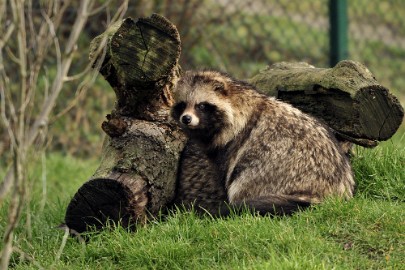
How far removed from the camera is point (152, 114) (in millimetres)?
5859

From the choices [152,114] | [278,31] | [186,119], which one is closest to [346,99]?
[186,119]

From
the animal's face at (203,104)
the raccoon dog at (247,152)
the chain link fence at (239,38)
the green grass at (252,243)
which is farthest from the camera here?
the chain link fence at (239,38)

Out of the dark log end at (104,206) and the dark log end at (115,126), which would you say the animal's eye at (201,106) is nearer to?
the dark log end at (115,126)

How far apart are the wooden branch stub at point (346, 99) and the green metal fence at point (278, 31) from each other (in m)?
3.56

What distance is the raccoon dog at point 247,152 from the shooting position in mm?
5492

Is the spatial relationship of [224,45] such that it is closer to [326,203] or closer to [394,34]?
[394,34]

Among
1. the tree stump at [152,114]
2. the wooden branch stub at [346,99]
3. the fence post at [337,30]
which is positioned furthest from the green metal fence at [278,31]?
the tree stump at [152,114]

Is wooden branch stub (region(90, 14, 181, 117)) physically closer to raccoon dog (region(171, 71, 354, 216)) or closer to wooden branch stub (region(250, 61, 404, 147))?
raccoon dog (region(171, 71, 354, 216))

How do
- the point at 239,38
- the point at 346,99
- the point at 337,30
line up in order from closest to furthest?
1. the point at 346,99
2. the point at 337,30
3. the point at 239,38

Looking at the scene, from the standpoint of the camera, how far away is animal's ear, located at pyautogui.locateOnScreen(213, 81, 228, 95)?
5.88 m

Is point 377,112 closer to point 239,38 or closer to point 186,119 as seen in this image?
point 186,119

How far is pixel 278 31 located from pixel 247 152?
17.6 feet

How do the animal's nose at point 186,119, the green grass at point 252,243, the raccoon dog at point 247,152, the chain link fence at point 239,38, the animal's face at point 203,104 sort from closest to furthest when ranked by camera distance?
the green grass at point 252,243 < the raccoon dog at point 247,152 < the animal's nose at point 186,119 < the animal's face at point 203,104 < the chain link fence at point 239,38

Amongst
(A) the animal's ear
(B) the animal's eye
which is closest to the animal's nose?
(B) the animal's eye
